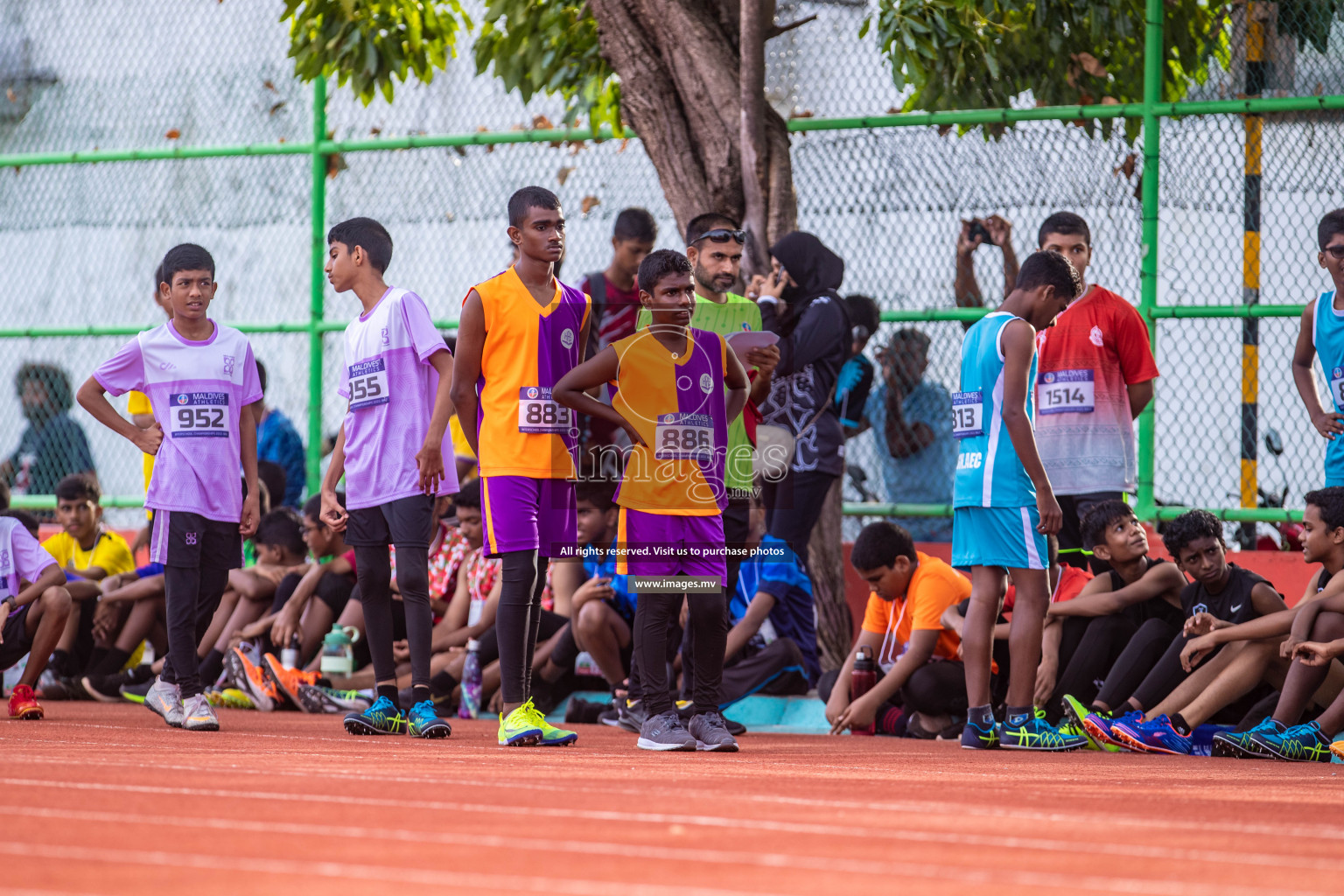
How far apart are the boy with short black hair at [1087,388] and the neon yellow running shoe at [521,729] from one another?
2.68 meters

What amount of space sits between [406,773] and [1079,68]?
6.10 m

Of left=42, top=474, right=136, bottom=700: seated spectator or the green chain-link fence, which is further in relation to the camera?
left=42, top=474, right=136, bottom=700: seated spectator

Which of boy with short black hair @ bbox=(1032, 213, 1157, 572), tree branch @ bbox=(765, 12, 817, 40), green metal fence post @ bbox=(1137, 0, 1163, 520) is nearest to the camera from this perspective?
boy with short black hair @ bbox=(1032, 213, 1157, 572)

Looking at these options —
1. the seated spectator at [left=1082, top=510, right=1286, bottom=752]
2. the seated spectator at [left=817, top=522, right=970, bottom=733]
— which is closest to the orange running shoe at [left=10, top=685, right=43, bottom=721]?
the seated spectator at [left=817, top=522, right=970, bottom=733]

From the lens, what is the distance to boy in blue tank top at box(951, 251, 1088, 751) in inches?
258

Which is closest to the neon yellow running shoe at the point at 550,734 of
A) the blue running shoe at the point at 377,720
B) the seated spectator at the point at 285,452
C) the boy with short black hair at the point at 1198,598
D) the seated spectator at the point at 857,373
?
the blue running shoe at the point at 377,720

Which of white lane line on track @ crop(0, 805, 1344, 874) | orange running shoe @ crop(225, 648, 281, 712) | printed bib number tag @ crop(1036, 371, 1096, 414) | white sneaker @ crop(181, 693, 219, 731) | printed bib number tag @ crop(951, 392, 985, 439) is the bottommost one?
orange running shoe @ crop(225, 648, 281, 712)

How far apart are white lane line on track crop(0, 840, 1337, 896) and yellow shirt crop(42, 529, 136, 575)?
7.47 metres

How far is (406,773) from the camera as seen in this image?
4.41 metres

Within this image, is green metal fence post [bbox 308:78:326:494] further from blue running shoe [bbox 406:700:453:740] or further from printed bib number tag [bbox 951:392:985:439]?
printed bib number tag [bbox 951:392:985:439]

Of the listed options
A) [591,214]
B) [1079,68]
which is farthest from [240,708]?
[1079,68]

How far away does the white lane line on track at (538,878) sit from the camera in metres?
2.56

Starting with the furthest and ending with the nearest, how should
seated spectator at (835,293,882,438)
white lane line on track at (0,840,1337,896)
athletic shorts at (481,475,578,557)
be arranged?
seated spectator at (835,293,882,438) → athletic shorts at (481,475,578,557) → white lane line on track at (0,840,1337,896)

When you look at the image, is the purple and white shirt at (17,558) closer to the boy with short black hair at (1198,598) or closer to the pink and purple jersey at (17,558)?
the pink and purple jersey at (17,558)
